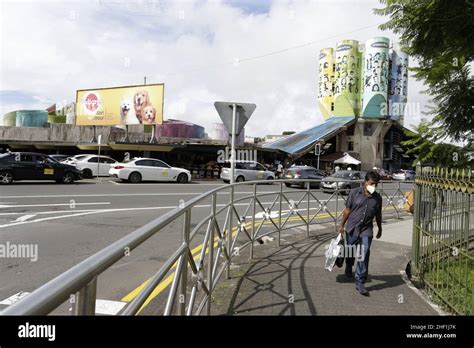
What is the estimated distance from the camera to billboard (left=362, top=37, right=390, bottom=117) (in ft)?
147

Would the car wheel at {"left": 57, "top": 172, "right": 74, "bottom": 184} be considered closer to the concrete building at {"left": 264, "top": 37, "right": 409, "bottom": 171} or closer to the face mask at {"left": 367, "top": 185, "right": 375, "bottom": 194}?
the face mask at {"left": 367, "top": 185, "right": 375, "bottom": 194}

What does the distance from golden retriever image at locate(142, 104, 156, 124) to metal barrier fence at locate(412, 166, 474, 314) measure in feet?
87.3

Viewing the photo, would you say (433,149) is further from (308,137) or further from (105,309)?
(308,137)

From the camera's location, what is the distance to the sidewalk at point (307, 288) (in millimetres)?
4176

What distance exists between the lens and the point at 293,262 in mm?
6059

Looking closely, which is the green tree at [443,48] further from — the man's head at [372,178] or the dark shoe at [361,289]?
the dark shoe at [361,289]

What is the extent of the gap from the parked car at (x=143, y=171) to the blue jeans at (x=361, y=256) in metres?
Result: 17.1

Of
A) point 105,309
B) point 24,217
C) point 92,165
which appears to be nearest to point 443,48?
point 105,309

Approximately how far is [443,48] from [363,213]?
102 inches

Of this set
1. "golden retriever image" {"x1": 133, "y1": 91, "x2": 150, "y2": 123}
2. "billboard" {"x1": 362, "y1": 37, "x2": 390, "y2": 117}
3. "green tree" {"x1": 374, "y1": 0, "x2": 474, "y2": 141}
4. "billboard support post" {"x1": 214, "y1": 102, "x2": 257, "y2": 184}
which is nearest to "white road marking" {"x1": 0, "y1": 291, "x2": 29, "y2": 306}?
"billboard support post" {"x1": 214, "y1": 102, "x2": 257, "y2": 184}

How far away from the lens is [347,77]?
46.6m

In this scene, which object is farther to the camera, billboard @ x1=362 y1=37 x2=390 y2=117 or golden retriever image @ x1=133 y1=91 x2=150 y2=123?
billboard @ x1=362 y1=37 x2=390 y2=117

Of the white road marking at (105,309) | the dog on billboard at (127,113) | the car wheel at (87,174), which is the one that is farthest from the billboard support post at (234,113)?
the dog on billboard at (127,113)
